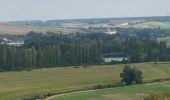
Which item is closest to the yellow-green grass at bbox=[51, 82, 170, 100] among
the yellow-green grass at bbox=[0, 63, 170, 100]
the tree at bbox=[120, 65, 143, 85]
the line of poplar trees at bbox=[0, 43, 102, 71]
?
the tree at bbox=[120, 65, 143, 85]

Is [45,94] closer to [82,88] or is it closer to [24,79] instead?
[82,88]

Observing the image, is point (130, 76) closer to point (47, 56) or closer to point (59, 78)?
point (59, 78)

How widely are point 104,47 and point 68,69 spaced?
32654 millimetres

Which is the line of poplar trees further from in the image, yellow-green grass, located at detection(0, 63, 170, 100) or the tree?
the tree

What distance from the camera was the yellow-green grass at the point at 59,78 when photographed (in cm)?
7394

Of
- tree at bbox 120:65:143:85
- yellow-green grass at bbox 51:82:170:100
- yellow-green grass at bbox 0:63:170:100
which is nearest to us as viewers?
yellow-green grass at bbox 51:82:170:100

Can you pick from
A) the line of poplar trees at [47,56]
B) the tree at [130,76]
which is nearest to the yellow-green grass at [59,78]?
the tree at [130,76]

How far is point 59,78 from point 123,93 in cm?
1859

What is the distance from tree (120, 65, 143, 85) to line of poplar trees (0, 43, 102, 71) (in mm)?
27670

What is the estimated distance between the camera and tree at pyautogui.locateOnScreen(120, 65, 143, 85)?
81312 millimetres

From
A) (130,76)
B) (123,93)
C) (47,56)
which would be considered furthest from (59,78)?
(47,56)

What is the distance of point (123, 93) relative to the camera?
70.3 meters

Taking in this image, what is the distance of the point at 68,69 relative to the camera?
99.7 m

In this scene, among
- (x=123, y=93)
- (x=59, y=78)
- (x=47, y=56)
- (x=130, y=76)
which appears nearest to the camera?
(x=123, y=93)
